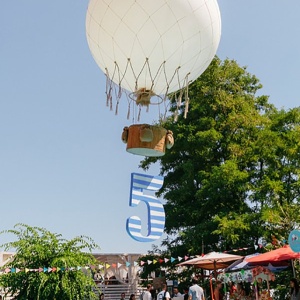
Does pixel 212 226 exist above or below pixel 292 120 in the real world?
below

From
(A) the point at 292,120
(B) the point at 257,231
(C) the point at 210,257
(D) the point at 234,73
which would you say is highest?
(D) the point at 234,73

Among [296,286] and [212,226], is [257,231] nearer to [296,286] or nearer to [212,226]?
[212,226]

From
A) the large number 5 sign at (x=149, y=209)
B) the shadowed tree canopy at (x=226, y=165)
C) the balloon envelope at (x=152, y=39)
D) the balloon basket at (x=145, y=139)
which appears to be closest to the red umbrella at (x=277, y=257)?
the large number 5 sign at (x=149, y=209)

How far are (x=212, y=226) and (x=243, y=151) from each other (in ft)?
11.6

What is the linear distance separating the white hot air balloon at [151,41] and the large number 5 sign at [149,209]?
5.30m

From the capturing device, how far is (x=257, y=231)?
711 inches

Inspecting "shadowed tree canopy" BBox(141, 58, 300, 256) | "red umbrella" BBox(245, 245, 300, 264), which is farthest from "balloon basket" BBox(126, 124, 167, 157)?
"shadowed tree canopy" BBox(141, 58, 300, 256)

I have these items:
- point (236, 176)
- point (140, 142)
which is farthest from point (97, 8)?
point (236, 176)

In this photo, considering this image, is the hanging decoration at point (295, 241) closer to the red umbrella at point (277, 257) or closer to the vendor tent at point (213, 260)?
the red umbrella at point (277, 257)

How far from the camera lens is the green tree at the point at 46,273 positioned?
10883 millimetres

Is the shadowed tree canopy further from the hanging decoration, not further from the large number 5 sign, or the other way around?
the hanging decoration

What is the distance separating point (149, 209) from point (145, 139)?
6.11 meters

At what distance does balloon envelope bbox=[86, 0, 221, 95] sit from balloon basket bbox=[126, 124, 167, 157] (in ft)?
2.18

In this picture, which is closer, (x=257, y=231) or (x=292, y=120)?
(x=257, y=231)
